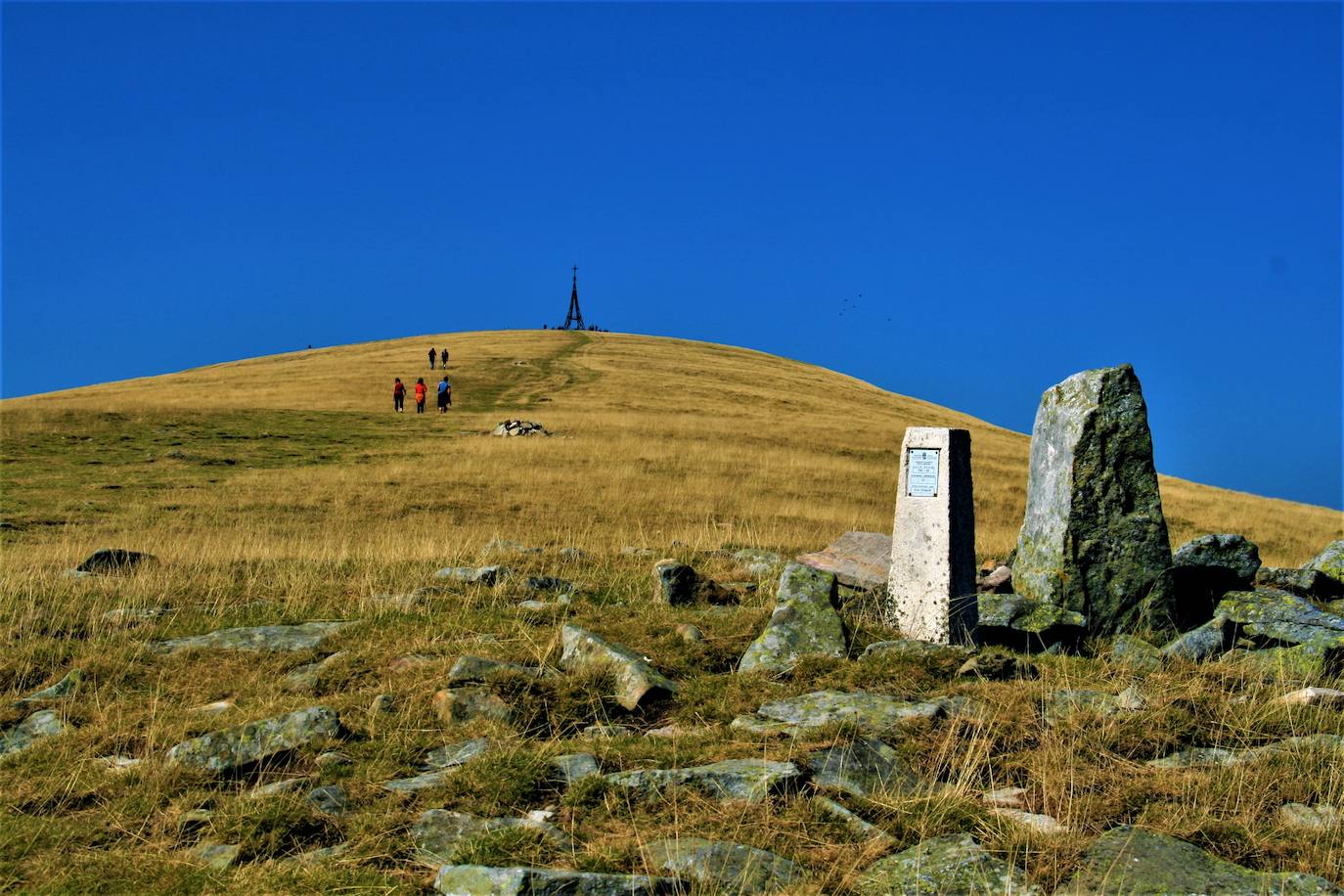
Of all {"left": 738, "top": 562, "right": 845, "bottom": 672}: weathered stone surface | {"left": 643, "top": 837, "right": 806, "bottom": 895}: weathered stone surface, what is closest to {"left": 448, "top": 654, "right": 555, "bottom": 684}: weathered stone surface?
{"left": 738, "top": 562, "right": 845, "bottom": 672}: weathered stone surface

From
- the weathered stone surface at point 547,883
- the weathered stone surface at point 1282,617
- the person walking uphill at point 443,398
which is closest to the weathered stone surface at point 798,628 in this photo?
the weathered stone surface at point 547,883

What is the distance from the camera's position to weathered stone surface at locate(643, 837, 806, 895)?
527 cm

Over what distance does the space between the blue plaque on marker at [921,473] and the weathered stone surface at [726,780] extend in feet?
14.2

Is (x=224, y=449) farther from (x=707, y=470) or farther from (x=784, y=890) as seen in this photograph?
(x=784, y=890)

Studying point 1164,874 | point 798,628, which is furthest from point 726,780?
point 798,628

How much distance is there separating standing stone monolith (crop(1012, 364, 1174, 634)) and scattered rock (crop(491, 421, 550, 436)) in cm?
2905

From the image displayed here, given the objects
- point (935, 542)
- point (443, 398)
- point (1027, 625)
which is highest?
point (443, 398)

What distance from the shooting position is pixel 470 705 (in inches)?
313

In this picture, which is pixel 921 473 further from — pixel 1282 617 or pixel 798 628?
pixel 1282 617

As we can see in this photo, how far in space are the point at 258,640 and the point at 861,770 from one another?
6.48 metres

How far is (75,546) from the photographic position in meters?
16.5

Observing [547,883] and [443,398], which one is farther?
[443,398]

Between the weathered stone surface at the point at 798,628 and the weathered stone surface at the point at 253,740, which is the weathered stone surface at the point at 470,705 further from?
the weathered stone surface at the point at 798,628

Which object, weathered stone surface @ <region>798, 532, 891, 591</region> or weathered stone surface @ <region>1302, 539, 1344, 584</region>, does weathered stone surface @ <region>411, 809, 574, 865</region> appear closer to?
weathered stone surface @ <region>798, 532, 891, 591</region>
